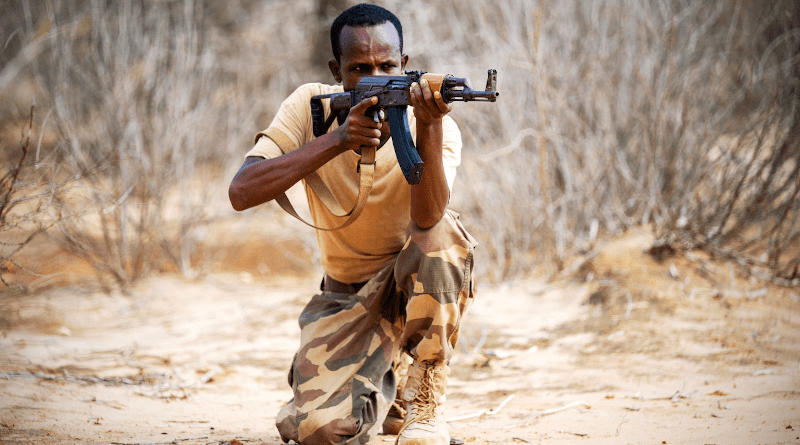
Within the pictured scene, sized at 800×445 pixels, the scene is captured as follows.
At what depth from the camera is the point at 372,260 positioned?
6.91 ft

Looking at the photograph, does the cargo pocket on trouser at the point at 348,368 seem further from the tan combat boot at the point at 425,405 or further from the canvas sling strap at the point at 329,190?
the canvas sling strap at the point at 329,190

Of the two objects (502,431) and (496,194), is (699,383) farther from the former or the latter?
(496,194)

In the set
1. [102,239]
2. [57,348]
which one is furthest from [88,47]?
[57,348]

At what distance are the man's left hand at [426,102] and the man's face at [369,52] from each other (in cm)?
30

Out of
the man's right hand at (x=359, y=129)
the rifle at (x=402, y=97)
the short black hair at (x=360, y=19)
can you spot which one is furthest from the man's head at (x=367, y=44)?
the man's right hand at (x=359, y=129)

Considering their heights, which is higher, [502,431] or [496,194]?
[496,194]

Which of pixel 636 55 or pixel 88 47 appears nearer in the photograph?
pixel 636 55

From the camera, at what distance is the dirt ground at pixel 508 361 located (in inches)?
80.5

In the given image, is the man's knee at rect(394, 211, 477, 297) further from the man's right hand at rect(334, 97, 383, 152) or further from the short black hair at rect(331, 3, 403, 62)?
the short black hair at rect(331, 3, 403, 62)

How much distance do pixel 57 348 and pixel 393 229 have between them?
6.75 feet

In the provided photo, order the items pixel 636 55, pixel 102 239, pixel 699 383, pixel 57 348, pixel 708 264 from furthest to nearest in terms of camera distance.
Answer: pixel 102 239, pixel 636 55, pixel 708 264, pixel 57 348, pixel 699 383

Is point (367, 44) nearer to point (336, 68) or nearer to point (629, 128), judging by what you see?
point (336, 68)

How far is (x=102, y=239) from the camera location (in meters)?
4.66

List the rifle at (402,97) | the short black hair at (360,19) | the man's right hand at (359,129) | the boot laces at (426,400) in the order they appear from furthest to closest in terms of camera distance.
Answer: the short black hair at (360,19)
the boot laces at (426,400)
the man's right hand at (359,129)
the rifle at (402,97)
